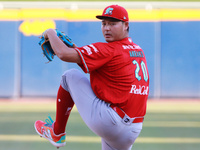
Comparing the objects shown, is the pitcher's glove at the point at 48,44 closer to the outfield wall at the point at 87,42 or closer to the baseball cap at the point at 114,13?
the baseball cap at the point at 114,13

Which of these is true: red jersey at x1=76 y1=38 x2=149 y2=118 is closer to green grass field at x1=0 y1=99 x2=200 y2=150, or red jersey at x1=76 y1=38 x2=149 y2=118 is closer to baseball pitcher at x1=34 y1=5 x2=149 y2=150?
baseball pitcher at x1=34 y1=5 x2=149 y2=150

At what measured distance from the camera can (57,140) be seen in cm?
317

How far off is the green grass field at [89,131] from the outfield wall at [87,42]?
134 centimetres

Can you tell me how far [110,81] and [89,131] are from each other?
3131 mm

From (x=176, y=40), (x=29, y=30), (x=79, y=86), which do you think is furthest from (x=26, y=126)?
(x=176, y=40)

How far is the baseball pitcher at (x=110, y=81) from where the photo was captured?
2680mm

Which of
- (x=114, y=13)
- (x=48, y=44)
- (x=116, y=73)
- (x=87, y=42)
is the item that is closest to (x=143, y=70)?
Answer: (x=116, y=73)

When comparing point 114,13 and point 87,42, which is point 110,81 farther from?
point 87,42

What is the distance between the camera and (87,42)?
10141 mm

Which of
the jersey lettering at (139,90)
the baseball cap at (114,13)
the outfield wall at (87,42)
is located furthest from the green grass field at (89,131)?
the baseball cap at (114,13)

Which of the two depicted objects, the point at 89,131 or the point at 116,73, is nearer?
the point at 116,73

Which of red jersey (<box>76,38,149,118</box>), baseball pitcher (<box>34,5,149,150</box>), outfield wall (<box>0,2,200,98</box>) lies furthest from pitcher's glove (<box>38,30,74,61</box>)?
outfield wall (<box>0,2,200,98</box>)

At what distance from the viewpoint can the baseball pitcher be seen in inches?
105

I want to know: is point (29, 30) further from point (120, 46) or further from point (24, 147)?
point (120, 46)
